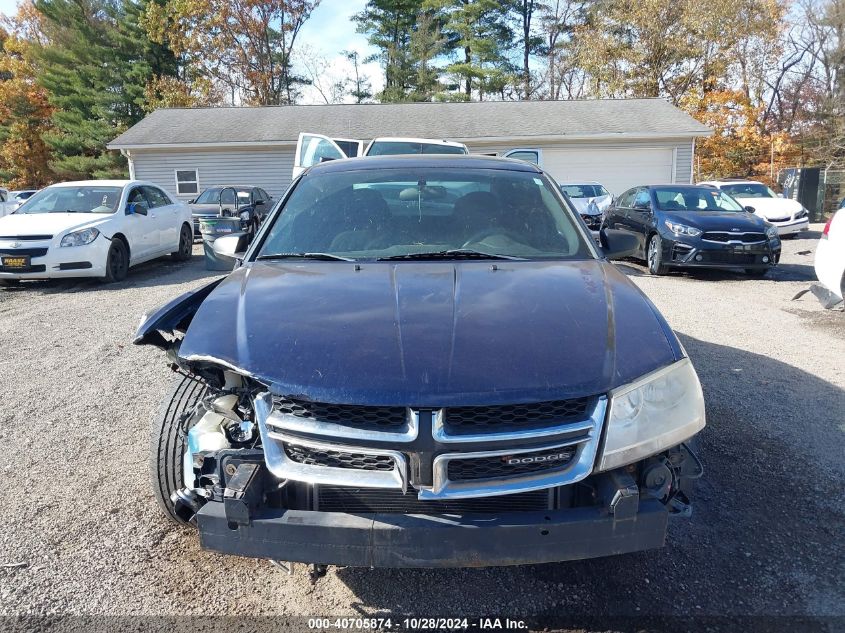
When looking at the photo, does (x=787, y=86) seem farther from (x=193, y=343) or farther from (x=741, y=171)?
(x=193, y=343)

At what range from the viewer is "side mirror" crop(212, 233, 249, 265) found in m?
3.51

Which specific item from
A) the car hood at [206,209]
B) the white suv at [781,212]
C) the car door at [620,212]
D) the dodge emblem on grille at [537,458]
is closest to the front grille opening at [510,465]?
the dodge emblem on grille at [537,458]

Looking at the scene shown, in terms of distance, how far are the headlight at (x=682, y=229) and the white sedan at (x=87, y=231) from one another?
8.92m

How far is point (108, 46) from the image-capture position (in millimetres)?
37375

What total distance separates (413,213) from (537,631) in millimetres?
2113

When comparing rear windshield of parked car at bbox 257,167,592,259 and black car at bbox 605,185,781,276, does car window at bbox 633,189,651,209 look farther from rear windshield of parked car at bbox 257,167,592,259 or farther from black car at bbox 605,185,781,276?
rear windshield of parked car at bbox 257,167,592,259

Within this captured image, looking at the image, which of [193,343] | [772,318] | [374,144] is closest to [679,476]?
[193,343]

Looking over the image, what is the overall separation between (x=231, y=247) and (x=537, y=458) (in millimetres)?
2275

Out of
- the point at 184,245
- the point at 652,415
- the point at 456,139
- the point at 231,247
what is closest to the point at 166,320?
the point at 231,247

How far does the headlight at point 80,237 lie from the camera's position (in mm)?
9256

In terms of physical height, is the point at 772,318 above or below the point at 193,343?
below

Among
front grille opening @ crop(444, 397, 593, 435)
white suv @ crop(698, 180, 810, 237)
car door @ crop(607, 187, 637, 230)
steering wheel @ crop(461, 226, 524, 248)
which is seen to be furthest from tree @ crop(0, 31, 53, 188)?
front grille opening @ crop(444, 397, 593, 435)

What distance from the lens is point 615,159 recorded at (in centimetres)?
2261

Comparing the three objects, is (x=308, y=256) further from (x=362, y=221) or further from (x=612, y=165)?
(x=612, y=165)
